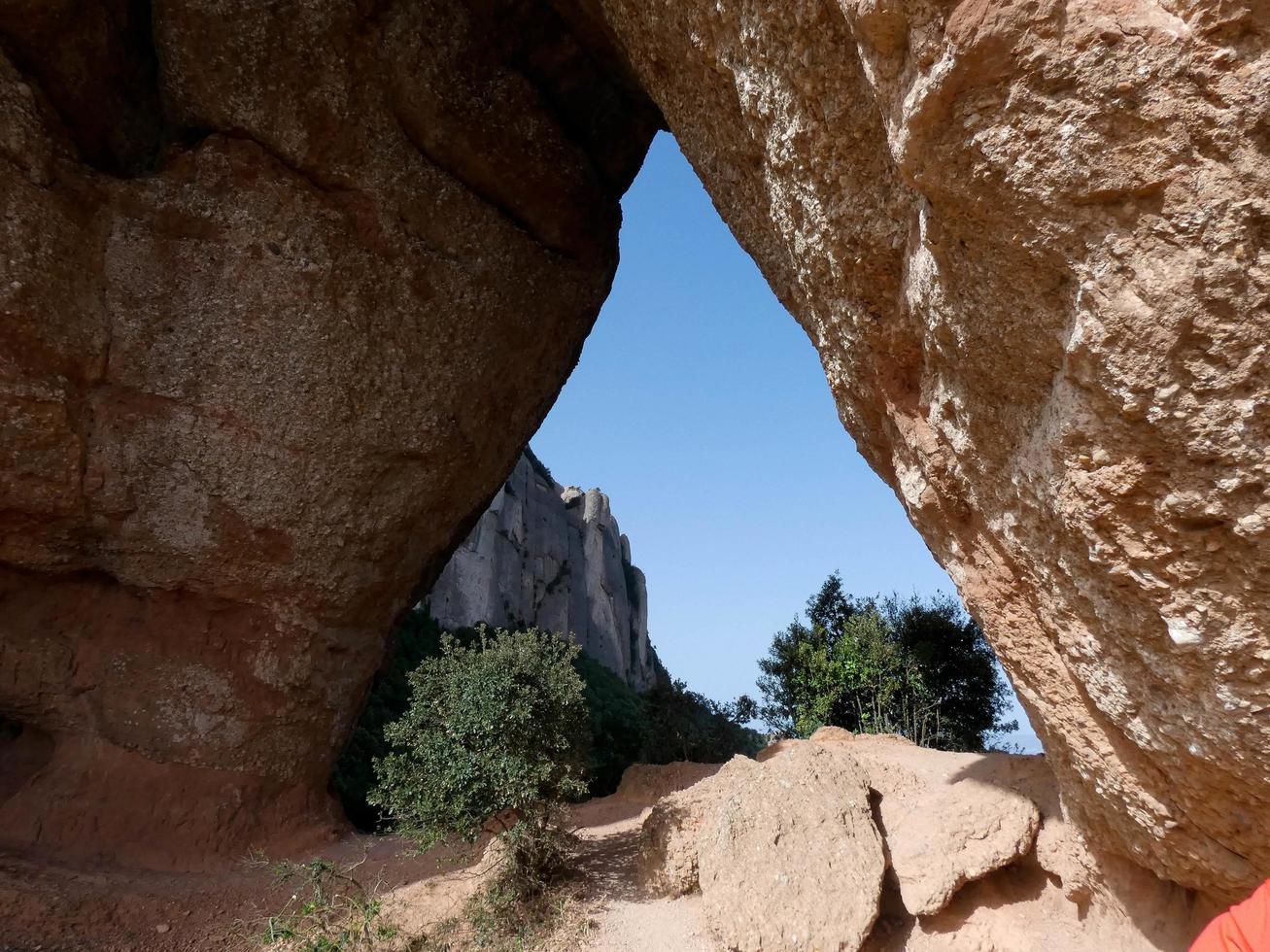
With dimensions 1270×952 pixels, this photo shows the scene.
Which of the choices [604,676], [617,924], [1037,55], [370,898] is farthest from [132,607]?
[604,676]

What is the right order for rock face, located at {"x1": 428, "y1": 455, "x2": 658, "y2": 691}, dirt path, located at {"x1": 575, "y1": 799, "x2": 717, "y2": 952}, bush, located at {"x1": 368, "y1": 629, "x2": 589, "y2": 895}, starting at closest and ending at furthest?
dirt path, located at {"x1": 575, "y1": 799, "x2": 717, "y2": 952}
bush, located at {"x1": 368, "y1": 629, "x2": 589, "y2": 895}
rock face, located at {"x1": 428, "y1": 455, "x2": 658, "y2": 691}

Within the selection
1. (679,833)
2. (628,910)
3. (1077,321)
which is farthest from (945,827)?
(1077,321)

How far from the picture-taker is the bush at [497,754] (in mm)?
9180

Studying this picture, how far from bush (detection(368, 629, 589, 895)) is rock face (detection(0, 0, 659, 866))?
8.75ft

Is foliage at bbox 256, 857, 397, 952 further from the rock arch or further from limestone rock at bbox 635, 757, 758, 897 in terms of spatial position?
limestone rock at bbox 635, 757, 758, 897

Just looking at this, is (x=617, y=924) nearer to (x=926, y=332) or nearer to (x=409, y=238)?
(x=926, y=332)

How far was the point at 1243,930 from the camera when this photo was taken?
6.80ft

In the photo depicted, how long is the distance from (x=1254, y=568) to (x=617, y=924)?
691cm

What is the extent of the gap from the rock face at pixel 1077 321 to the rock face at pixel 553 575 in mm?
20073

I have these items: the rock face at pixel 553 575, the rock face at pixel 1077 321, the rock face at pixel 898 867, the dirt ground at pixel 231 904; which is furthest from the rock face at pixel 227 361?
the rock face at pixel 553 575

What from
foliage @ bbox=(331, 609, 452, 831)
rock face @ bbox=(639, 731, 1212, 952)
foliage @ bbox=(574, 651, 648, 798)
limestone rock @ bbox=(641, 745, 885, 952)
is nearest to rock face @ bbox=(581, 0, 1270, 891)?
rock face @ bbox=(639, 731, 1212, 952)

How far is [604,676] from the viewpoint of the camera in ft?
90.9

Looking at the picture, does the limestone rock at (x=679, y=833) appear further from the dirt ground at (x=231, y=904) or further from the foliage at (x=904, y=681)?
the foliage at (x=904, y=681)

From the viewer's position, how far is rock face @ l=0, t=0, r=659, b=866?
9.96m
